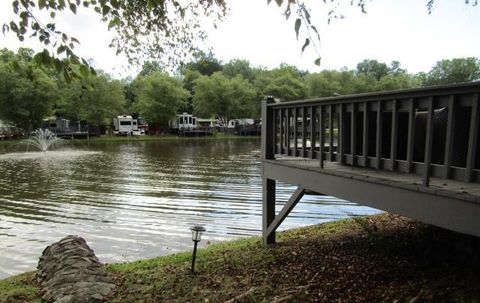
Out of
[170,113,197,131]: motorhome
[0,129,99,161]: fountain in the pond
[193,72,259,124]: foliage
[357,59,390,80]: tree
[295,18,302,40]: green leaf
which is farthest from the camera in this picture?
[357,59,390,80]: tree

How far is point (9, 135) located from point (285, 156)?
2014 inches

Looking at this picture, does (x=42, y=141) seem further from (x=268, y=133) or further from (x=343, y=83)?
(x=343, y=83)

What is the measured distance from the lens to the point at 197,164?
81.9 feet

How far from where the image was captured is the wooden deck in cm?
311

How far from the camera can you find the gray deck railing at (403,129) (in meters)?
3.15

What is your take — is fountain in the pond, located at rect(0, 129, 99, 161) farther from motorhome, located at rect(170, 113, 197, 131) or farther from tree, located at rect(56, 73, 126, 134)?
motorhome, located at rect(170, 113, 197, 131)

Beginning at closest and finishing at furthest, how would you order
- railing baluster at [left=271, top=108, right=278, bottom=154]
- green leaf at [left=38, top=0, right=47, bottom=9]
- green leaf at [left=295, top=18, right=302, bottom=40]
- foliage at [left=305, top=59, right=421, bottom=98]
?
green leaf at [left=295, top=18, right=302, bottom=40], green leaf at [left=38, top=0, right=47, bottom=9], railing baluster at [left=271, top=108, right=278, bottom=154], foliage at [left=305, top=59, right=421, bottom=98]

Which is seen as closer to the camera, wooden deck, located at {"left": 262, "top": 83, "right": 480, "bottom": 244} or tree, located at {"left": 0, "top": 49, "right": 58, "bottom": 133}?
wooden deck, located at {"left": 262, "top": 83, "right": 480, "bottom": 244}

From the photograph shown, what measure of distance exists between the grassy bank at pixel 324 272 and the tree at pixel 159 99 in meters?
50.2

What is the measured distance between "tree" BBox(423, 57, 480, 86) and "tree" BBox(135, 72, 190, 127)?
4064cm

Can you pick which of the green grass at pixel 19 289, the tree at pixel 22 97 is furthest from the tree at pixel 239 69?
the green grass at pixel 19 289

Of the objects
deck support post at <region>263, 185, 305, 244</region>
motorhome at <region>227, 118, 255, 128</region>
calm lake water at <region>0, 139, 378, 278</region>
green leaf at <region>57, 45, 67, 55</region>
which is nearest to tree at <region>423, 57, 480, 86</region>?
motorhome at <region>227, 118, 255, 128</region>

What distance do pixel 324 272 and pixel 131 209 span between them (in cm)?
880

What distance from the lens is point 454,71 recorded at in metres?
70.4
